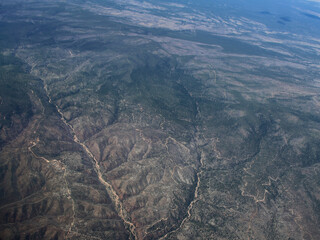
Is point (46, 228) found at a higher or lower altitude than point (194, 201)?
higher

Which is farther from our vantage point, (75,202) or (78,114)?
(78,114)

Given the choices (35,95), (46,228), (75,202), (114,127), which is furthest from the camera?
(35,95)

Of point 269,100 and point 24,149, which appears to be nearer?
point 24,149

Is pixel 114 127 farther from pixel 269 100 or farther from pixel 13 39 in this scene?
pixel 13 39

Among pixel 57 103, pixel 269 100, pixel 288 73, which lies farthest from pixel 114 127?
pixel 288 73

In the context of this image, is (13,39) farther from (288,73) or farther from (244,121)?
(288,73)

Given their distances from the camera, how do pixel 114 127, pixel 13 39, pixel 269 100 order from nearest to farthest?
pixel 114 127 → pixel 269 100 → pixel 13 39

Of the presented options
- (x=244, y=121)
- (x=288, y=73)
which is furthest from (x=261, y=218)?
(x=288, y=73)
